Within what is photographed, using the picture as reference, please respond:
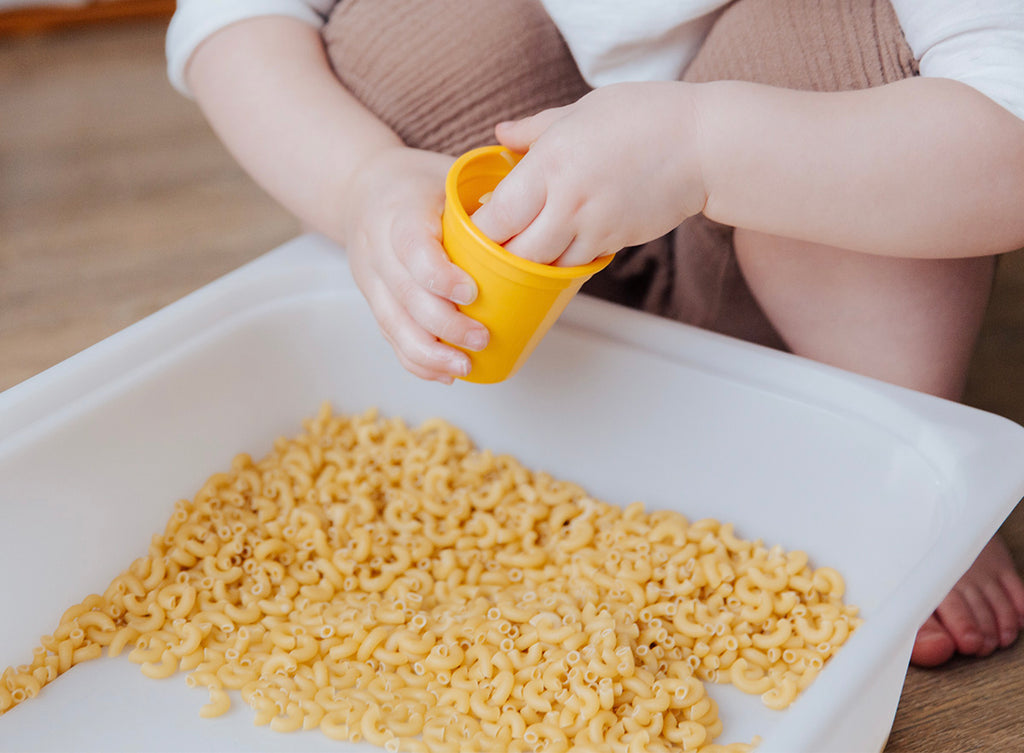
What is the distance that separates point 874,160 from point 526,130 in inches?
8.7

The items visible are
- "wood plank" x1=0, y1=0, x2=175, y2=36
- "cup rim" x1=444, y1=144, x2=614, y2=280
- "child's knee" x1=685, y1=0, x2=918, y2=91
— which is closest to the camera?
"cup rim" x1=444, y1=144, x2=614, y2=280

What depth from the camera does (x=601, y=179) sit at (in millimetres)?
638

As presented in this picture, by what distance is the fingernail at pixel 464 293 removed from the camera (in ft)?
2.10

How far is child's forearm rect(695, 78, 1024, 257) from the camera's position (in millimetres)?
657

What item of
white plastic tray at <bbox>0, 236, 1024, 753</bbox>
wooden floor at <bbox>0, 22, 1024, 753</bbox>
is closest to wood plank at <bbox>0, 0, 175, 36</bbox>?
wooden floor at <bbox>0, 22, 1024, 753</bbox>

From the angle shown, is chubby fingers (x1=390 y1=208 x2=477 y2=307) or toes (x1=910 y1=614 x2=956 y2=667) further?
toes (x1=910 y1=614 x2=956 y2=667)

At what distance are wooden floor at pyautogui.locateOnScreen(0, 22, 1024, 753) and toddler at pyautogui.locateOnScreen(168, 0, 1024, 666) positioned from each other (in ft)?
0.19

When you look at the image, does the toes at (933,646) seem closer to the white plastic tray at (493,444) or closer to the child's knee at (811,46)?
the white plastic tray at (493,444)

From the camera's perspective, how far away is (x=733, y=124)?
668mm

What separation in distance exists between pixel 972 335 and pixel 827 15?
10.5 inches

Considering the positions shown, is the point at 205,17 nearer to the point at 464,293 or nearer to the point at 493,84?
the point at 493,84

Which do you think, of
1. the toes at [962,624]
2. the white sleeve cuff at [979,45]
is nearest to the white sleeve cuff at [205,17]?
the white sleeve cuff at [979,45]

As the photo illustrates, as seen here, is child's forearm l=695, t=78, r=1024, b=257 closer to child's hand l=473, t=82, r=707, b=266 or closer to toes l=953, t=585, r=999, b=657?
child's hand l=473, t=82, r=707, b=266

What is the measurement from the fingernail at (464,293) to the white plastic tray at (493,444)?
0.20 m
